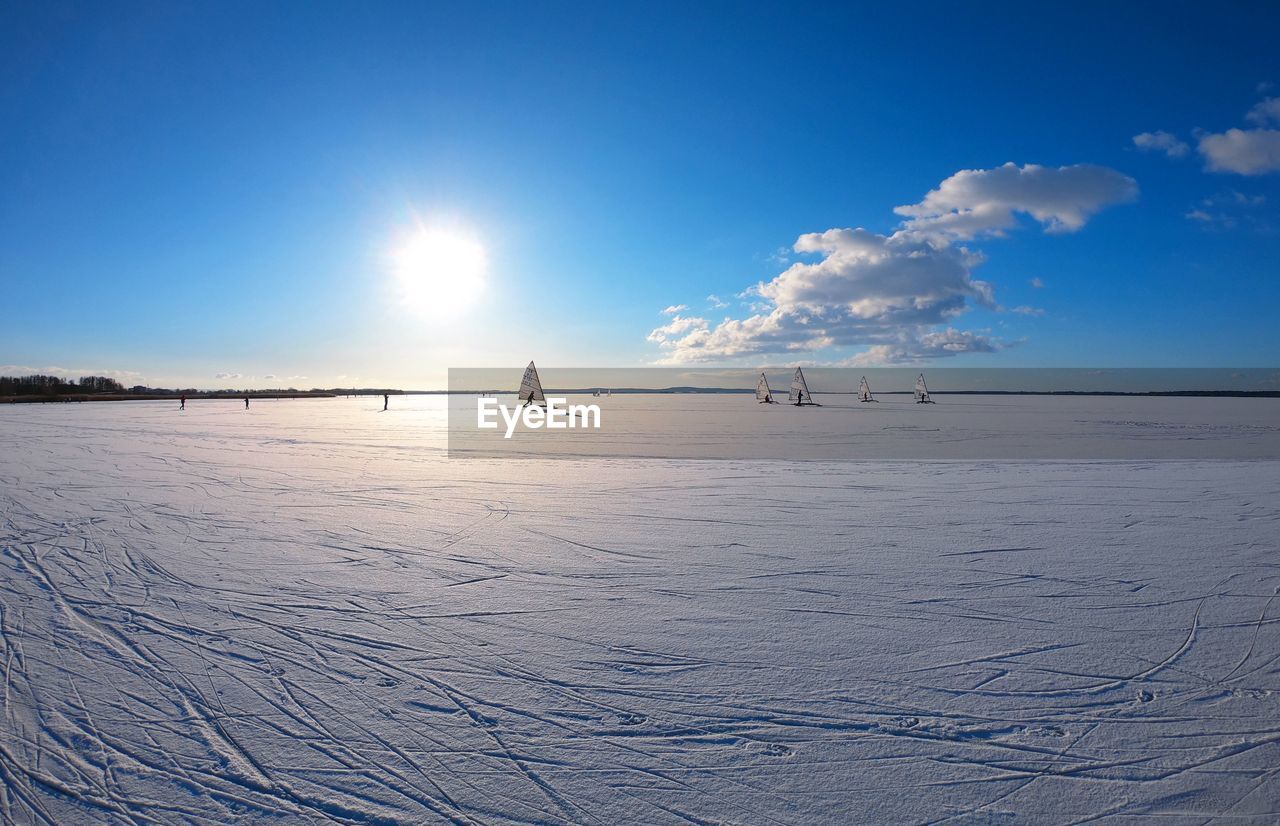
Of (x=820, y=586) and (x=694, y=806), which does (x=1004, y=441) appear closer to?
(x=820, y=586)

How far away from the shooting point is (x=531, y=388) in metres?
46.6

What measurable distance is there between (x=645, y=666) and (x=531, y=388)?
4396cm

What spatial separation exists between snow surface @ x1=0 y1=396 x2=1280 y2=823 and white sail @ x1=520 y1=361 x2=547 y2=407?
37867mm

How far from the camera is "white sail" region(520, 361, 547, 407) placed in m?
45.3

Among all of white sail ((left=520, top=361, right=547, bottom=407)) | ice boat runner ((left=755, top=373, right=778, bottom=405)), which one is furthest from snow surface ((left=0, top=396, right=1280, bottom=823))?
ice boat runner ((left=755, top=373, right=778, bottom=405))

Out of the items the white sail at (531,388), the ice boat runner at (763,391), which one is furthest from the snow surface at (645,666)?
the ice boat runner at (763,391)

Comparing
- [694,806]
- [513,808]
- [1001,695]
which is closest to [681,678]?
[694,806]

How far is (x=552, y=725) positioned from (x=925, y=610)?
2840 mm

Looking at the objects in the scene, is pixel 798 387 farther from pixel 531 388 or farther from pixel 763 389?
pixel 531 388

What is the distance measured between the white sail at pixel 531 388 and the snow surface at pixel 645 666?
124 ft

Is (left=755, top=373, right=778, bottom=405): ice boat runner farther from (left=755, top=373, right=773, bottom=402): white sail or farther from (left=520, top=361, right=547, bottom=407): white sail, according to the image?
(left=520, top=361, right=547, bottom=407): white sail

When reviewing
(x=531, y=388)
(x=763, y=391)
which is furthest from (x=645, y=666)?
(x=763, y=391)

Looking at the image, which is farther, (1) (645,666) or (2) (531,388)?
(2) (531,388)

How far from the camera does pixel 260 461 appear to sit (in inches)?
534
